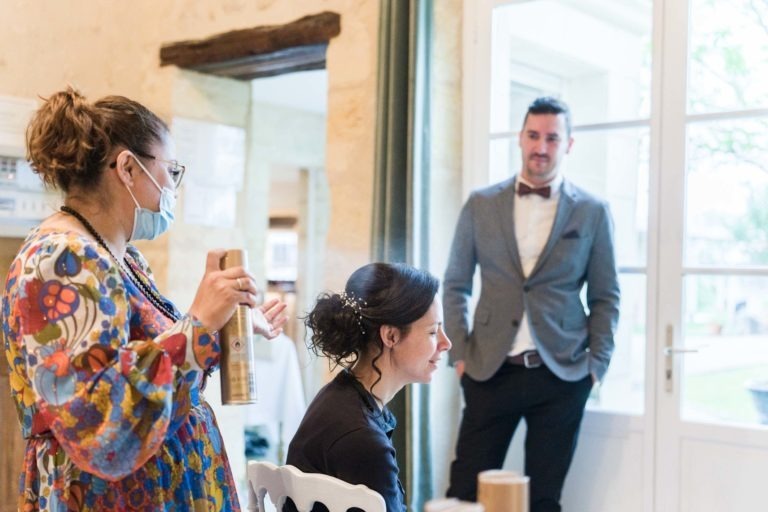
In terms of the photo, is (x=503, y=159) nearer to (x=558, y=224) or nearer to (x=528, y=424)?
(x=558, y=224)

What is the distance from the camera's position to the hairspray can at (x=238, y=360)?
1.51 metres

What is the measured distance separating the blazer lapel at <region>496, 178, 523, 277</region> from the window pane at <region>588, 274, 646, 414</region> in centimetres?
36

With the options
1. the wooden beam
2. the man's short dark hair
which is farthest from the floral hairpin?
the wooden beam

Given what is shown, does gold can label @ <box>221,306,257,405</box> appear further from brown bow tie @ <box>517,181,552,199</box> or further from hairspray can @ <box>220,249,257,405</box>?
brown bow tie @ <box>517,181,552,199</box>

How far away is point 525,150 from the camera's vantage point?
115 inches

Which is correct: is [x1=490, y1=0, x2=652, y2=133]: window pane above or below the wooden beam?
below

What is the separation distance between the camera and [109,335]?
4.67 ft

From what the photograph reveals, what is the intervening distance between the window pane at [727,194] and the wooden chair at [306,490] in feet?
5.41

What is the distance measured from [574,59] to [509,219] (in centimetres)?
71

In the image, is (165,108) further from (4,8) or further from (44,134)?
(44,134)

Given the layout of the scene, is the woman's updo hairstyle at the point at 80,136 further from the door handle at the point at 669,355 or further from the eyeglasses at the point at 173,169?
the door handle at the point at 669,355

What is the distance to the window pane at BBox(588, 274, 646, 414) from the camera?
2.96 meters

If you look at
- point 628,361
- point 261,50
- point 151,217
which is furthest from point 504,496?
point 261,50

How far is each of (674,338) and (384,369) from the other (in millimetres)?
1240
